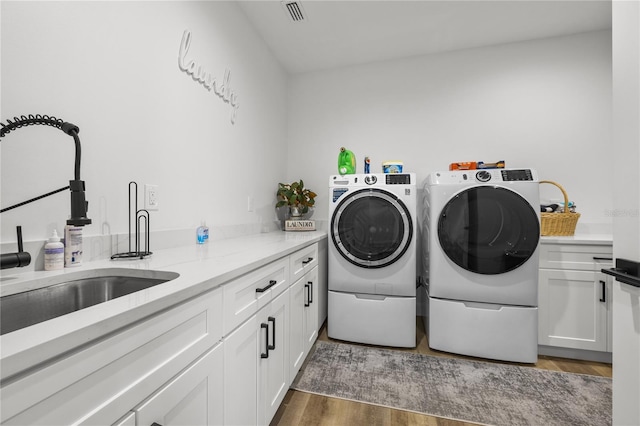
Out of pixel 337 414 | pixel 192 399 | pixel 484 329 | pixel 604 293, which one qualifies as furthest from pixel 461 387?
pixel 192 399

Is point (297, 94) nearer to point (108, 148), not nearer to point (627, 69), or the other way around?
point (108, 148)

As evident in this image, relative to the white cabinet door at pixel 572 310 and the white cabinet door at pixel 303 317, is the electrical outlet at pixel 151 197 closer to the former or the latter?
the white cabinet door at pixel 303 317

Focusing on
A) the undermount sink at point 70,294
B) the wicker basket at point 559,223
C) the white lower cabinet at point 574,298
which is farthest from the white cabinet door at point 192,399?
the wicker basket at point 559,223

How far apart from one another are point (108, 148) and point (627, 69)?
6.11ft

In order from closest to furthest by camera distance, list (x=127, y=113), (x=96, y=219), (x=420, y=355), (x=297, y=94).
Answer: (x=96, y=219), (x=127, y=113), (x=420, y=355), (x=297, y=94)

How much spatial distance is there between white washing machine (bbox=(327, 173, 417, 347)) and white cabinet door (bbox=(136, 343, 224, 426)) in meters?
1.50

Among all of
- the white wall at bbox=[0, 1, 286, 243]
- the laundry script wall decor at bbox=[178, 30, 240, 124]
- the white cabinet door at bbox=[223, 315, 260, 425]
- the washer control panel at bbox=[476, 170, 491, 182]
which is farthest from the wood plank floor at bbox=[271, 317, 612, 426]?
the laundry script wall decor at bbox=[178, 30, 240, 124]

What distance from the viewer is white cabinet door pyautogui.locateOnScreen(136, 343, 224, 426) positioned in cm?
64

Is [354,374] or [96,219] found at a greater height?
[96,219]

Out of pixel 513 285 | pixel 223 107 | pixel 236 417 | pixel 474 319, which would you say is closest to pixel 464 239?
pixel 513 285

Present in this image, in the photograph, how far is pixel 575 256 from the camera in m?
2.09

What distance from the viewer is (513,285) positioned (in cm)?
200

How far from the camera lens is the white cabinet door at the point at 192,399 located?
64cm

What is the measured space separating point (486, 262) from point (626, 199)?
129 cm
